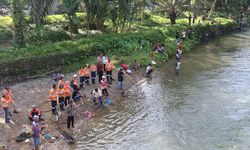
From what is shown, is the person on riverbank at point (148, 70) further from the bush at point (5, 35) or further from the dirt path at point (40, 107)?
the bush at point (5, 35)

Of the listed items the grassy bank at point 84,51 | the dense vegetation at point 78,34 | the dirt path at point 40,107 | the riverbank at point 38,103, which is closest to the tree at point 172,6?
the dense vegetation at point 78,34

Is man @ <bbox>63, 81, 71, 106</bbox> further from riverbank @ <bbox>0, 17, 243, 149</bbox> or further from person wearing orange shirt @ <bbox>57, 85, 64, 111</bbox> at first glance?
riverbank @ <bbox>0, 17, 243, 149</bbox>

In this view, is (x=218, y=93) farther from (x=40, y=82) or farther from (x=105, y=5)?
(x=105, y=5)

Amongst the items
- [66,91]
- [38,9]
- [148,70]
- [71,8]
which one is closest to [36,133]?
[66,91]

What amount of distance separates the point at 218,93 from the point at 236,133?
7038 millimetres

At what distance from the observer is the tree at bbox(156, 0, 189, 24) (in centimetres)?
4978

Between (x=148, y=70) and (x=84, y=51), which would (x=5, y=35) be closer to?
(x=84, y=51)

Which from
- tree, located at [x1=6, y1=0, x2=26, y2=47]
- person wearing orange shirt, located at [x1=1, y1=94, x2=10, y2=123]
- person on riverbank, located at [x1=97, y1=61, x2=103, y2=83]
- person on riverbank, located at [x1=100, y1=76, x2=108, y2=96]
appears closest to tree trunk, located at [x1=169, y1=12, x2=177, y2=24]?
tree, located at [x1=6, y1=0, x2=26, y2=47]

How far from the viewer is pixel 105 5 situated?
38.0 metres

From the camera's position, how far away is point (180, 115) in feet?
78.3

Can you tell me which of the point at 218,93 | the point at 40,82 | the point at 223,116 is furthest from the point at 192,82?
the point at 40,82

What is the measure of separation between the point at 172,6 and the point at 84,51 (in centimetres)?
2066

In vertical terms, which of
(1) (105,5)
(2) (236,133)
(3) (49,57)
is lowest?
(2) (236,133)

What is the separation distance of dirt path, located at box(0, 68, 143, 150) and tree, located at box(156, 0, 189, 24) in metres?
20.7
